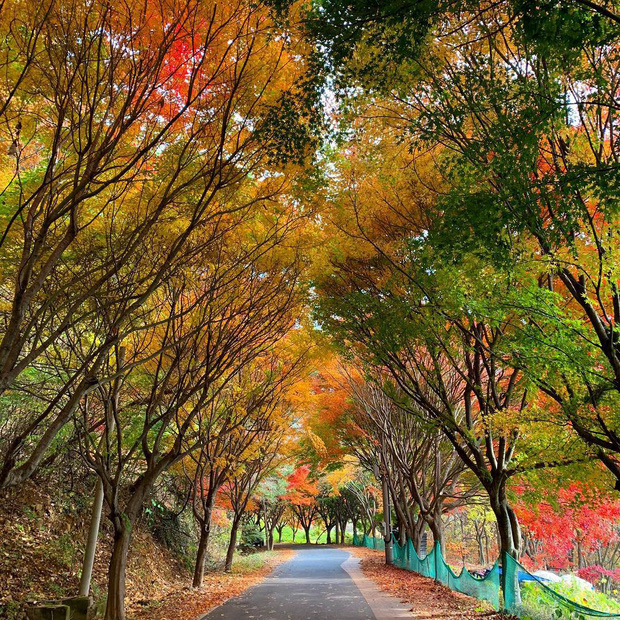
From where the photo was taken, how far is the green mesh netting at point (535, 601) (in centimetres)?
621

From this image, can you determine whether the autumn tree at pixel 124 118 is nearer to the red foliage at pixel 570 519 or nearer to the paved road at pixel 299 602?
the paved road at pixel 299 602

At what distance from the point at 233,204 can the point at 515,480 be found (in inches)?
302

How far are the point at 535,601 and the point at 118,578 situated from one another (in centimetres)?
633

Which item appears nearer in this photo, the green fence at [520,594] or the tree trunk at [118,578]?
the green fence at [520,594]

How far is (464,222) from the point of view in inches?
180

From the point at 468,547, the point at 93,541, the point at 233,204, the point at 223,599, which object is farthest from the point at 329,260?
the point at 468,547

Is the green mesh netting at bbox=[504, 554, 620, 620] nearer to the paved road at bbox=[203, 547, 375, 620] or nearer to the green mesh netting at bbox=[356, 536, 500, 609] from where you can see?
the green mesh netting at bbox=[356, 536, 500, 609]

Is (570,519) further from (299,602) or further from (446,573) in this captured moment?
(299,602)

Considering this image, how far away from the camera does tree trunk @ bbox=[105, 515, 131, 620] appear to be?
271 inches

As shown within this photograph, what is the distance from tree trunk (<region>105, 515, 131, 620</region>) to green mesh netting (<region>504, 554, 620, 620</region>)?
5965 millimetres

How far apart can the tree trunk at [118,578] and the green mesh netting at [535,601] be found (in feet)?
19.6

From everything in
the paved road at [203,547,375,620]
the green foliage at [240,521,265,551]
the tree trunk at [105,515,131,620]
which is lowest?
the green foliage at [240,521,265,551]

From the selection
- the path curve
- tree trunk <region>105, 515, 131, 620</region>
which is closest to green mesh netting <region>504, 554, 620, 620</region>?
the path curve

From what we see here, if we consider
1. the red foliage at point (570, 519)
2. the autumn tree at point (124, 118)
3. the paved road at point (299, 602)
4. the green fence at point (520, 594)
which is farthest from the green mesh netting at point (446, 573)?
the autumn tree at point (124, 118)
